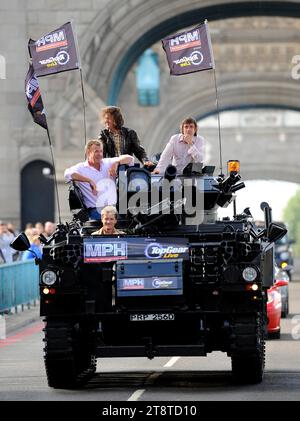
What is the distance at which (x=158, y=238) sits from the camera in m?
15.4

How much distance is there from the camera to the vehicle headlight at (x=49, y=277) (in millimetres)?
15291

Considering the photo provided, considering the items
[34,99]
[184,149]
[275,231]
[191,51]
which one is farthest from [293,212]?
[275,231]

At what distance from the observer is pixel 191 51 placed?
21.2 m

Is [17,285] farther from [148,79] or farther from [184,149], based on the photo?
[148,79]

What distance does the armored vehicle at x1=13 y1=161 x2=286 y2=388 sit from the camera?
15.2 m

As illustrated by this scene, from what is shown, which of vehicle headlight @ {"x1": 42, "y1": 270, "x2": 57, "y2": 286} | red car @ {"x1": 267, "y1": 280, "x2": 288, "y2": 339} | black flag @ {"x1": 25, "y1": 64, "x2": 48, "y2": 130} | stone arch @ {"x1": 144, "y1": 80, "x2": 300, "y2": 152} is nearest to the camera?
vehicle headlight @ {"x1": 42, "y1": 270, "x2": 57, "y2": 286}

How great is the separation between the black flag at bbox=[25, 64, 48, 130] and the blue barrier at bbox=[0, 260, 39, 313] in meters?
6.47

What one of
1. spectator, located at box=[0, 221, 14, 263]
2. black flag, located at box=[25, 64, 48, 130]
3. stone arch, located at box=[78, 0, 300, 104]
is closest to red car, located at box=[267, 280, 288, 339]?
black flag, located at box=[25, 64, 48, 130]

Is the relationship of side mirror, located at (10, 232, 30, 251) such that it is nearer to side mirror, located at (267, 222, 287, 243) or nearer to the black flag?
side mirror, located at (267, 222, 287, 243)

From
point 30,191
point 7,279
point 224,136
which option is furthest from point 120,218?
point 224,136

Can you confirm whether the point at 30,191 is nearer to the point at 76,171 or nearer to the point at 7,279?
the point at 7,279

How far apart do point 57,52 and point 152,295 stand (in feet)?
21.1

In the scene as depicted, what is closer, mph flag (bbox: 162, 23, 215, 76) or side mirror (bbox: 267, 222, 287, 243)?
side mirror (bbox: 267, 222, 287, 243)

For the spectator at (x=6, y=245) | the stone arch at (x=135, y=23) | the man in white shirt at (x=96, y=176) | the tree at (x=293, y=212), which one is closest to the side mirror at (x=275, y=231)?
the man in white shirt at (x=96, y=176)
